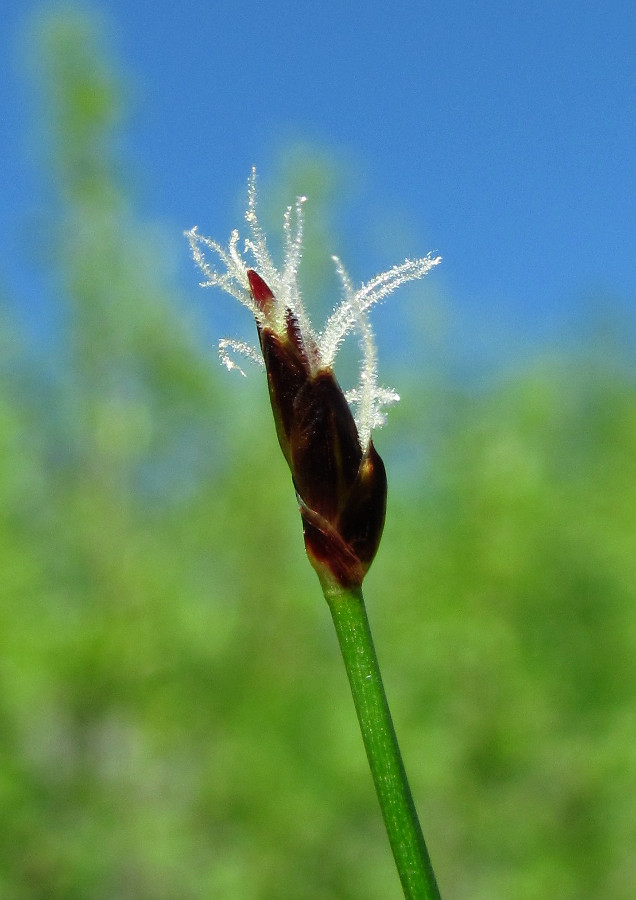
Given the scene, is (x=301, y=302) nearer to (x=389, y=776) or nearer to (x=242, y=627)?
(x=389, y=776)

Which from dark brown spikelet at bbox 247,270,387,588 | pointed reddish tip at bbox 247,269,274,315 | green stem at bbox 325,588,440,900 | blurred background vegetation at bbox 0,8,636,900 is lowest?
green stem at bbox 325,588,440,900

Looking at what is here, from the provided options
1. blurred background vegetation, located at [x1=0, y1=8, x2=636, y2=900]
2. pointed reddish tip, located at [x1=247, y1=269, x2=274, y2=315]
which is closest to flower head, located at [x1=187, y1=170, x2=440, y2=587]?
pointed reddish tip, located at [x1=247, y1=269, x2=274, y2=315]

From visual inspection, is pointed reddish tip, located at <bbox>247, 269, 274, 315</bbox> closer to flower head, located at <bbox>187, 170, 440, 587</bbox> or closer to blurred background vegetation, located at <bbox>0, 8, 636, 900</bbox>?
flower head, located at <bbox>187, 170, 440, 587</bbox>

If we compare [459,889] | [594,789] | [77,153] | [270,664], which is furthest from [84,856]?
[77,153]

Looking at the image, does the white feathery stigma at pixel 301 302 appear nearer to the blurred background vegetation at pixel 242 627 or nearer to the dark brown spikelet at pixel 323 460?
the dark brown spikelet at pixel 323 460

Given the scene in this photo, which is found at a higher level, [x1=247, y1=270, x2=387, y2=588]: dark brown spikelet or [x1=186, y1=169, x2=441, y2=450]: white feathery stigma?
[x1=186, y1=169, x2=441, y2=450]: white feathery stigma

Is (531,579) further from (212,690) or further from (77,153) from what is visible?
(77,153)
